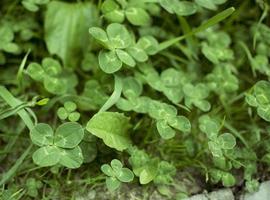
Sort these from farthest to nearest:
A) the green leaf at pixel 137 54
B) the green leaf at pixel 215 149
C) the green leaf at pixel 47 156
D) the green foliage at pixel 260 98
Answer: the green leaf at pixel 137 54
the green foliage at pixel 260 98
the green leaf at pixel 215 149
the green leaf at pixel 47 156

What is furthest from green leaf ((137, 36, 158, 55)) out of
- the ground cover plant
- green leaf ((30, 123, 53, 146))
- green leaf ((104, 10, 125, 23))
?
green leaf ((30, 123, 53, 146))

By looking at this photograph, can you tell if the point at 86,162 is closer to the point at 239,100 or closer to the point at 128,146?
the point at 128,146

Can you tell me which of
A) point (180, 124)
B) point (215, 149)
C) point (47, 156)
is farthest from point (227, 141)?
point (47, 156)

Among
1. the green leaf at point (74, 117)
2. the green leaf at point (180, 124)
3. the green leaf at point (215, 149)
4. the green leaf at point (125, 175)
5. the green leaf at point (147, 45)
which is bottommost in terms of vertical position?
the green leaf at point (125, 175)

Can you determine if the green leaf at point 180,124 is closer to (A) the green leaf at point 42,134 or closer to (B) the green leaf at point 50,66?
(A) the green leaf at point 42,134

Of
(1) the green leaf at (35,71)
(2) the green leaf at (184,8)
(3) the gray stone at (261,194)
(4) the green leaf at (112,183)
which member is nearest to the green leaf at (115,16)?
(2) the green leaf at (184,8)

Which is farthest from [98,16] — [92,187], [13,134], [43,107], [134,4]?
[92,187]

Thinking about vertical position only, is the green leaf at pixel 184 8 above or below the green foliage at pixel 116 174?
above
